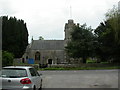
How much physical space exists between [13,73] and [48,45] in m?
59.6

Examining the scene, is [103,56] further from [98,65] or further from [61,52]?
[61,52]

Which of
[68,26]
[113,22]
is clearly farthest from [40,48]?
[113,22]

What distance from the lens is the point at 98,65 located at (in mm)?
44344

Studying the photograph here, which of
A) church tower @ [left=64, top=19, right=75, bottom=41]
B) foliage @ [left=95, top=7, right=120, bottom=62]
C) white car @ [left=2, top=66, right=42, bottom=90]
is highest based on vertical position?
church tower @ [left=64, top=19, right=75, bottom=41]

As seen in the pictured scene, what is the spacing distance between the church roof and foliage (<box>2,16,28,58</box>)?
373 inches

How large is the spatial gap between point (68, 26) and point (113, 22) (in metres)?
52.2

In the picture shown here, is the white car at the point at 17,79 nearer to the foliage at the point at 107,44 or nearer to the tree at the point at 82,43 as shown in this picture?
the foliage at the point at 107,44

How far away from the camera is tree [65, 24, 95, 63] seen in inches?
1766

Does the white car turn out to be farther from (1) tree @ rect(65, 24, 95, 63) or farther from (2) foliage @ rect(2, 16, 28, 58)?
(2) foliage @ rect(2, 16, 28, 58)

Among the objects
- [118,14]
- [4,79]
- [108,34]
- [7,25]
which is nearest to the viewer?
[4,79]

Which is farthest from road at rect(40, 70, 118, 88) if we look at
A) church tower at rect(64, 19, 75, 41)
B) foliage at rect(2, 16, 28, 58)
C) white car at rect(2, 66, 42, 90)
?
church tower at rect(64, 19, 75, 41)

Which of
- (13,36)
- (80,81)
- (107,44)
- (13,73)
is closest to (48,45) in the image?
(13,36)

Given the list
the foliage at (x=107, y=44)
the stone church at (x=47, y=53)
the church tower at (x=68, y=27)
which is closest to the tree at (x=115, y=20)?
the foliage at (x=107, y=44)

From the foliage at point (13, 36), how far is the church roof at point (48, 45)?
9.47m
